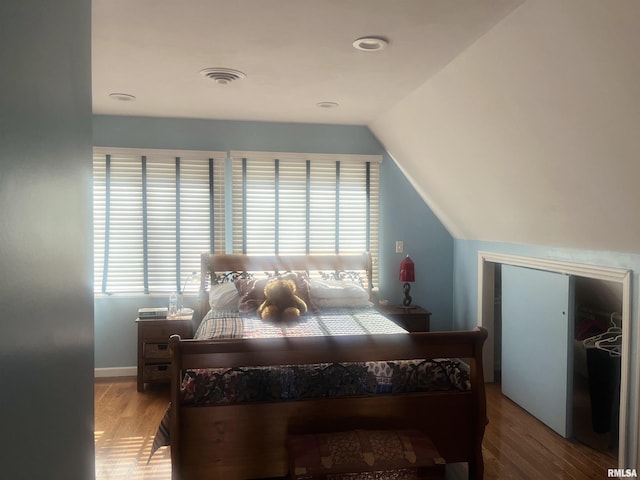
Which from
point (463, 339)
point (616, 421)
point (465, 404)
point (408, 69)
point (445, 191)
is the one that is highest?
point (408, 69)

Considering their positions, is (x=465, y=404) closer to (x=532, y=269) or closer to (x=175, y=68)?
(x=532, y=269)

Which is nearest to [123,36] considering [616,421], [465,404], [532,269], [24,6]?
[24,6]

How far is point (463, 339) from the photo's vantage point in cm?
246

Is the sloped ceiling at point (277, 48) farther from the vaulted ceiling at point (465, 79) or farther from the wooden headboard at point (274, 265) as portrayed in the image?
the wooden headboard at point (274, 265)

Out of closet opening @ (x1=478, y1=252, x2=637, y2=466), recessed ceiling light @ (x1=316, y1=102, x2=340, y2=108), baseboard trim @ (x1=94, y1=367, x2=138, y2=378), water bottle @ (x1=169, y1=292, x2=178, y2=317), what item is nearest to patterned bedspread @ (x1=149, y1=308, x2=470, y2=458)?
closet opening @ (x1=478, y1=252, x2=637, y2=466)

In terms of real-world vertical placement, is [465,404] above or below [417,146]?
below

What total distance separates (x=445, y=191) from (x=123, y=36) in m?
2.70

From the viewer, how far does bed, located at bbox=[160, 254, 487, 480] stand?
2236 millimetres

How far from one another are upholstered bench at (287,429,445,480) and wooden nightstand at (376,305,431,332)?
2136mm

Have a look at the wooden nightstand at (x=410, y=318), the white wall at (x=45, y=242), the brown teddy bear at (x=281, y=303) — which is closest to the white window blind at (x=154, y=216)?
the brown teddy bear at (x=281, y=303)

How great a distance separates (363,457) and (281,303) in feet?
5.62

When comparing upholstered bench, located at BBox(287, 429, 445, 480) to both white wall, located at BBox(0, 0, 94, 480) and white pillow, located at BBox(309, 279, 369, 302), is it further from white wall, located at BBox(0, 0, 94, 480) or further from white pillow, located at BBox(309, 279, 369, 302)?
white pillow, located at BBox(309, 279, 369, 302)

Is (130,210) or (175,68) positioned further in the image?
(130,210)

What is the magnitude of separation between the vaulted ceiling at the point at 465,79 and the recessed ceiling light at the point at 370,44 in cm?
4
